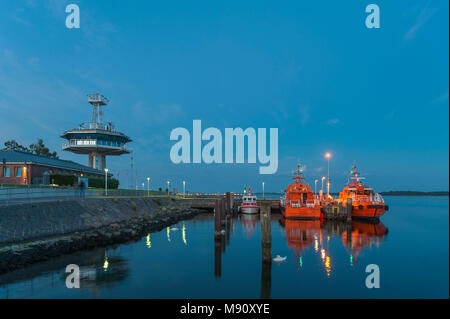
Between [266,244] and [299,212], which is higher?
[266,244]

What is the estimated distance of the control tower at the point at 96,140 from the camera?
65.2 meters

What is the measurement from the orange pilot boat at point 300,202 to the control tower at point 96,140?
43.2 meters

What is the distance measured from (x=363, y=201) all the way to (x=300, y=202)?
9607mm

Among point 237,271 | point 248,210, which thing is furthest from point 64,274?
point 248,210

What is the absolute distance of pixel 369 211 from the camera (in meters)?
41.9

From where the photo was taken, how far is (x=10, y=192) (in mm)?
23062

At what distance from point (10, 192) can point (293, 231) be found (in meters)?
29.8

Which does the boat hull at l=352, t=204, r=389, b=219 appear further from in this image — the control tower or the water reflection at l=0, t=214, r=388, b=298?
the control tower

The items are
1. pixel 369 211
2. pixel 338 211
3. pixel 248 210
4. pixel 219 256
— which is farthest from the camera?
pixel 248 210

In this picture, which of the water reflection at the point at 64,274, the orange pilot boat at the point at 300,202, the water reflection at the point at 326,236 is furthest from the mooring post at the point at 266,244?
the orange pilot boat at the point at 300,202

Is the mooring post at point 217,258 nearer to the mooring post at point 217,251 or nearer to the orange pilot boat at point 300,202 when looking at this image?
the mooring post at point 217,251

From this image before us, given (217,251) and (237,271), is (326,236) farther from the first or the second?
(237,271)

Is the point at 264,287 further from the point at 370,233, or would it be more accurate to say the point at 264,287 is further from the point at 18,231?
the point at 370,233

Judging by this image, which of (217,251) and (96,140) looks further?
(96,140)
